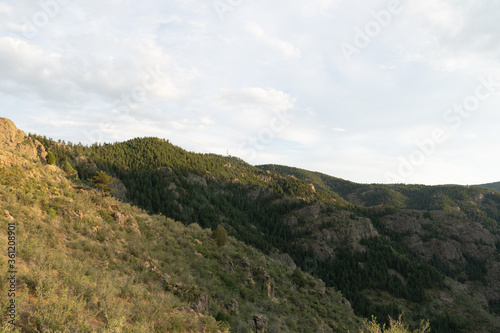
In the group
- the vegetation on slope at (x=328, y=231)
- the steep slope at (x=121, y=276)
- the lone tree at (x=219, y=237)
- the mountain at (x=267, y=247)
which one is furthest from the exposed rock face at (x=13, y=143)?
the vegetation on slope at (x=328, y=231)

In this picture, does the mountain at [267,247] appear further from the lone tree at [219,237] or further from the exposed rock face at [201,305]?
the lone tree at [219,237]

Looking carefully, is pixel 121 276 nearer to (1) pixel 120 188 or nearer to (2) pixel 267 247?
(2) pixel 267 247

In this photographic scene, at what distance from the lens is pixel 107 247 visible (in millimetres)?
16750

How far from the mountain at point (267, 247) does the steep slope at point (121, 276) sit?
18cm

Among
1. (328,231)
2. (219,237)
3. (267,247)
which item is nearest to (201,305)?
(219,237)

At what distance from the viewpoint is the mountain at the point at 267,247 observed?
1889 centimetres

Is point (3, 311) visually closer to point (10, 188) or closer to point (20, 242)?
point (20, 242)

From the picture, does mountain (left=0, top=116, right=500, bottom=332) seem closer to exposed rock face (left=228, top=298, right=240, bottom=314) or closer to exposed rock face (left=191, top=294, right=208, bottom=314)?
exposed rock face (left=191, top=294, right=208, bottom=314)

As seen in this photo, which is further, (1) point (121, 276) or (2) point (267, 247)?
(2) point (267, 247)

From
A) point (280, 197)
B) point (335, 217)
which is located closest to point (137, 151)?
point (280, 197)

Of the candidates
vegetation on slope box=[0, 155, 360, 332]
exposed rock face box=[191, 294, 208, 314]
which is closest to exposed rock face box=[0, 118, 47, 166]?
vegetation on slope box=[0, 155, 360, 332]

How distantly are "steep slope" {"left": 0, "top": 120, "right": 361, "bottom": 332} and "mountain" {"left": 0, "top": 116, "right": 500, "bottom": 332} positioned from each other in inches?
7.1

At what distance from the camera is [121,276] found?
14516 millimetres

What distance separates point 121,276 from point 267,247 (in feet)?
292
